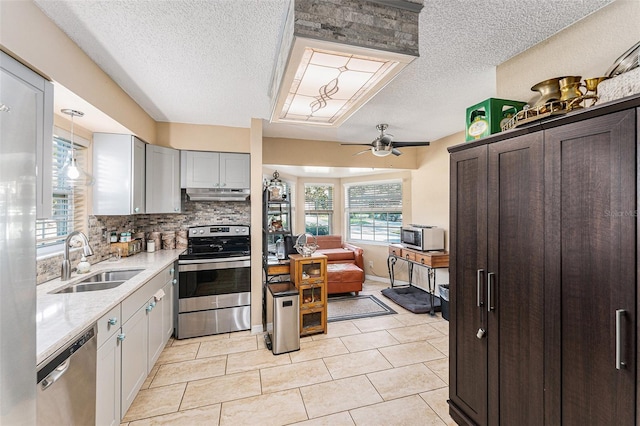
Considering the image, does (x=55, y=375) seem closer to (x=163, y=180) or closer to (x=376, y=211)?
(x=163, y=180)

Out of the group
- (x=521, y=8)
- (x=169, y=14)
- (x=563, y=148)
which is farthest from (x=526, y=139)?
(x=169, y=14)

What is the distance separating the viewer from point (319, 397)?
2.30 meters

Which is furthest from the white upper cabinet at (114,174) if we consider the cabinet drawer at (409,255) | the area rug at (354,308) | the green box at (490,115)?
the cabinet drawer at (409,255)

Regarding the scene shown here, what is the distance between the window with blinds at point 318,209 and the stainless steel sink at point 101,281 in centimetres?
416

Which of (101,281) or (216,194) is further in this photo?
(216,194)

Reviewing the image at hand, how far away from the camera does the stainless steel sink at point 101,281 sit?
2162 mm

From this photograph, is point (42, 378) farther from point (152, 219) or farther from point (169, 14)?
point (152, 219)

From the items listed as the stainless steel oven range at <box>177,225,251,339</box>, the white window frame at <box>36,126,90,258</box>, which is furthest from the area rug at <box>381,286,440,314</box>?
the white window frame at <box>36,126,90,258</box>

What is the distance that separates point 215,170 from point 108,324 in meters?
2.29

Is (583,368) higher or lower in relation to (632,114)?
lower

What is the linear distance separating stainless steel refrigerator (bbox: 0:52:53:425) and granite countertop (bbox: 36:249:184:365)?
302 millimetres

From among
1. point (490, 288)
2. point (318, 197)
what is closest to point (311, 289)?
point (490, 288)

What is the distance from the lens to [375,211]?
6156 mm

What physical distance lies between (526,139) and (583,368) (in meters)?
1.12
